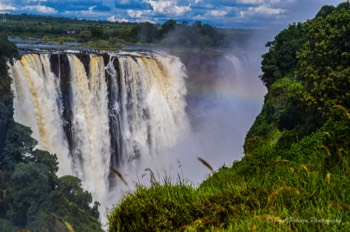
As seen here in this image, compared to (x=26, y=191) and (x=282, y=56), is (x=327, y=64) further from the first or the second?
(x=26, y=191)

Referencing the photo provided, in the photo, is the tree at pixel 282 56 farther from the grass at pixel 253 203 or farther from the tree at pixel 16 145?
the grass at pixel 253 203

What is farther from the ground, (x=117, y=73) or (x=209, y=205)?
(x=117, y=73)

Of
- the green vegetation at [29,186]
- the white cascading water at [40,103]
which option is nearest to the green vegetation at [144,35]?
the white cascading water at [40,103]

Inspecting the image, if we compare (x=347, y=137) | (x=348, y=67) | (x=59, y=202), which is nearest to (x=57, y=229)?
(x=59, y=202)

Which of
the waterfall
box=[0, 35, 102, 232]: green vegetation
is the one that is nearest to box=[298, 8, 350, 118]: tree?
box=[0, 35, 102, 232]: green vegetation

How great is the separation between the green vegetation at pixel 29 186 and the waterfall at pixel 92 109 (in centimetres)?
106

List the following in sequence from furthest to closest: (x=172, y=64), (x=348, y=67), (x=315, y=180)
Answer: (x=172, y=64) → (x=348, y=67) → (x=315, y=180)

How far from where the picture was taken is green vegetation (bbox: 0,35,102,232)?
2298 centimetres

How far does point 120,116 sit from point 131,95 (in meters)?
1.63

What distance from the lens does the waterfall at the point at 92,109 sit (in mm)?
27109

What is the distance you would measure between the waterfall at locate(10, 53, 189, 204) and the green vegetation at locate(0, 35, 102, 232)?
3.49 ft

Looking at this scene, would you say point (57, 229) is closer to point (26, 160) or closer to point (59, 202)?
point (59, 202)

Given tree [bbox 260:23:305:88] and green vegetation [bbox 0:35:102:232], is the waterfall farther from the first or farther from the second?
tree [bbox 260:23:305:88]

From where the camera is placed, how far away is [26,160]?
2577 centimetres
